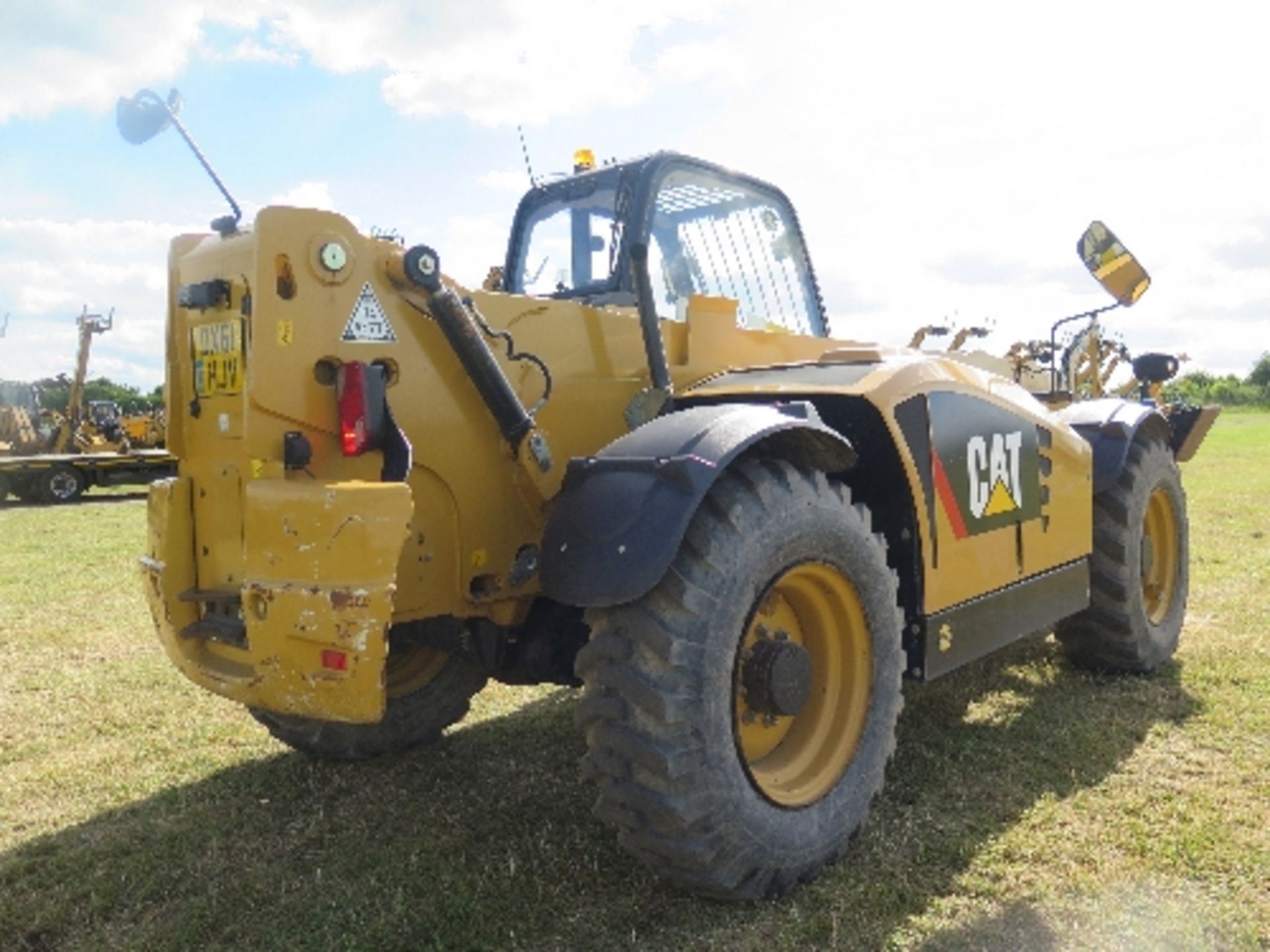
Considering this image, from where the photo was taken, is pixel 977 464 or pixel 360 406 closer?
pixel 360 406

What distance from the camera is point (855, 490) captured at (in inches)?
150

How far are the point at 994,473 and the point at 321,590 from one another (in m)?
2.53

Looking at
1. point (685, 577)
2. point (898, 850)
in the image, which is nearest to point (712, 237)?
point (685, 577)

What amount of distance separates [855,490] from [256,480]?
80.7 inches

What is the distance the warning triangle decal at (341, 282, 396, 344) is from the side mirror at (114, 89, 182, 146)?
37.4 inches

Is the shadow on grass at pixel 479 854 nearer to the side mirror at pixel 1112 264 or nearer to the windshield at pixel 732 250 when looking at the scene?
the windshield at pixel 732 250

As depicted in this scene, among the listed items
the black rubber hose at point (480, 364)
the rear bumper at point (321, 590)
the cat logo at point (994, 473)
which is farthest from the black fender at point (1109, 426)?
the rear bumper at point (321, 590)

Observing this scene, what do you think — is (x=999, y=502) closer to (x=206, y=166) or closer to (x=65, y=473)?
(x=206, y=166)

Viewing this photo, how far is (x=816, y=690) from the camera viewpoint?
3.39 m

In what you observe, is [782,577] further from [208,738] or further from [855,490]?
[208,738]

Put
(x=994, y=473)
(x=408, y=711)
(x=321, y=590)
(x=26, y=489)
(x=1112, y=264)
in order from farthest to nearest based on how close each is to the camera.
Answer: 1. (x=26, y=489)
2. (x=1112, y=264)
3. (x=408, y=711)
4. (x=994, y=473)
5. (x=321, y=590)

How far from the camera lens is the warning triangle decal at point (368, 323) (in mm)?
2984

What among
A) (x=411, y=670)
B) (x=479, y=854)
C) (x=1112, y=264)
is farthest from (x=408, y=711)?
(x=1112, y=264)

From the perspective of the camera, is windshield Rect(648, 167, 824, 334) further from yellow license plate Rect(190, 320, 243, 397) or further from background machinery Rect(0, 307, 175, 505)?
background machinery Rect(0, 307, 175, 505)
